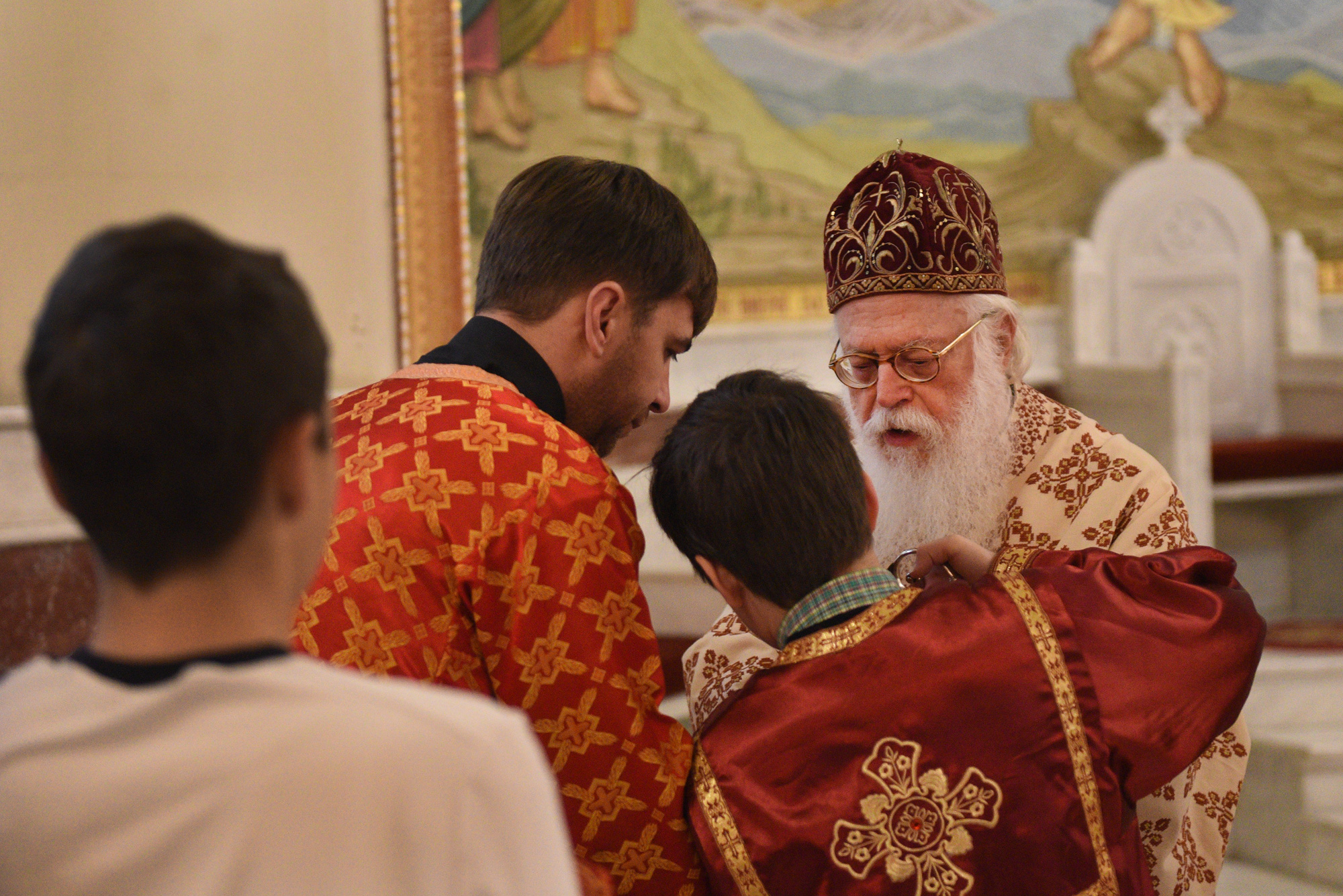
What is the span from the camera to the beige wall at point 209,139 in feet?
15.9

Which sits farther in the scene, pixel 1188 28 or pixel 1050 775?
pixel 1188 28

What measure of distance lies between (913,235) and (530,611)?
127cm

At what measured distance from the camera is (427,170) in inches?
235

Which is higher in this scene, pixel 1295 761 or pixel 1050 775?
pixel 1050 775

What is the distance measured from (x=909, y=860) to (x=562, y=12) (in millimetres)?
5974

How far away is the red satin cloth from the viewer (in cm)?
149

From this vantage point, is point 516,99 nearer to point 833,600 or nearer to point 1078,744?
point 833,600

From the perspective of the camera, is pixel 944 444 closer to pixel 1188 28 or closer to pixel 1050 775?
pixel 1050 775

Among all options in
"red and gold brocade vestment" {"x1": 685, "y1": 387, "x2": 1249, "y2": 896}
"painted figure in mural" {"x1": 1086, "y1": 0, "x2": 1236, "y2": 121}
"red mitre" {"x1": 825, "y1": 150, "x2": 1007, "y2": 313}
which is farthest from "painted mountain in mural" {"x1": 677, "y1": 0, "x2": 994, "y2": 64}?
"red and gold brocade vestment" {"x1": 685, "y1": 387, "x2": 1249, "y2": 896}

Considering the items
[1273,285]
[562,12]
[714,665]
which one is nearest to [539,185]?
[714,665]

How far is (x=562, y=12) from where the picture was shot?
680cm

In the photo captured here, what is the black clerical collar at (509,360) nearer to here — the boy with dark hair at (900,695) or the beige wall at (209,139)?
the boy with dark hair at (900,695)

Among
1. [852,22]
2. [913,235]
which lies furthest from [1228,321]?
[913,235]

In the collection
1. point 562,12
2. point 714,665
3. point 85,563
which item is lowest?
point 85,563
